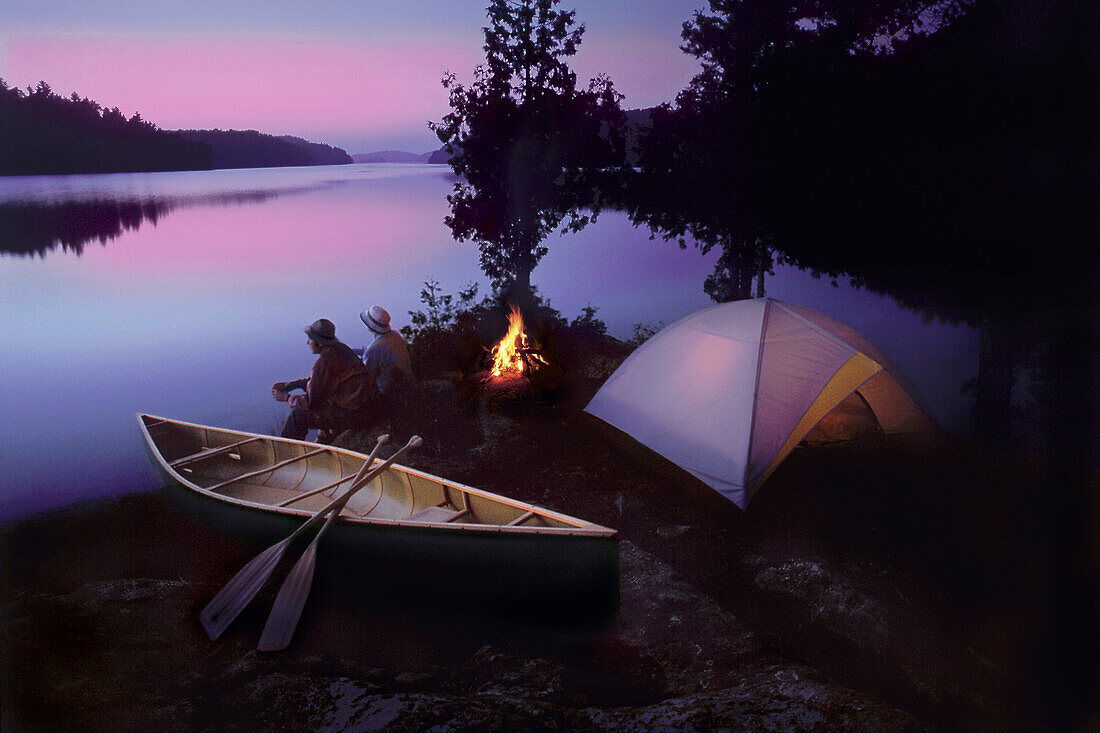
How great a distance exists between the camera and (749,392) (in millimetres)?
5543

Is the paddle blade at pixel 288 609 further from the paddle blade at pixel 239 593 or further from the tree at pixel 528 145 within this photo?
the tree at pixel 528 145

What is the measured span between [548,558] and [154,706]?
278 centimetres

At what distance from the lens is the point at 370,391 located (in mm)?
6711

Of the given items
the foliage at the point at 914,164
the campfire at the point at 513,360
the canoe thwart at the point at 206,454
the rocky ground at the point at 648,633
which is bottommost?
the rocky ground at the point at 648,633

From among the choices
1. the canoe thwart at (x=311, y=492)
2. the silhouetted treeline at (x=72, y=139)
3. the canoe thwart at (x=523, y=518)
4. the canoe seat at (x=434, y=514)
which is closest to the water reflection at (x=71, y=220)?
the silhouetted treeline at (x=72, y=139)

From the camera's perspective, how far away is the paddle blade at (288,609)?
4309 mm

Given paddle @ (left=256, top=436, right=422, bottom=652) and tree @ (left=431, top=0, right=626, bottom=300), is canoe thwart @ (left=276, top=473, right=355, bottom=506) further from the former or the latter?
tree @ (left=431, top=0, right=626, bottom=300)

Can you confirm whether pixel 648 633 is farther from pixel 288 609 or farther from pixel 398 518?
pixel 288 609

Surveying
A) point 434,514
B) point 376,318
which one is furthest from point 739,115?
point 434,514

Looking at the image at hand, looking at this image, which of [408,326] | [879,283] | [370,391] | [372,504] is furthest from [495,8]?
[372,504]

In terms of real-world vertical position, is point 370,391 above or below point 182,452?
above

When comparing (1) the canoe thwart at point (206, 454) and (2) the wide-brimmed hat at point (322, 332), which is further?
(2) the wide-brimmed hat at point (322, 332)

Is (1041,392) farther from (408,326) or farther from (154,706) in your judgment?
(154,706)

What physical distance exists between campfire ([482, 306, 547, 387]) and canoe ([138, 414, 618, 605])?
9.11 ft
